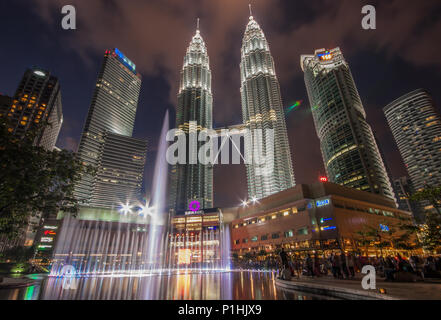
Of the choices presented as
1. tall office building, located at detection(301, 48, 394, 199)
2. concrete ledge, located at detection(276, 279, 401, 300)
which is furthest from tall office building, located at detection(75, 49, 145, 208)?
concrete ledge, located at detection(276, 279, 401, 300)

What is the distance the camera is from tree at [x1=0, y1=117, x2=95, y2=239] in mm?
10672

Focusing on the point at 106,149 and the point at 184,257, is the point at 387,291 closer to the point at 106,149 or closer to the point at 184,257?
the point at 184,257

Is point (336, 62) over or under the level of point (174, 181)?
over

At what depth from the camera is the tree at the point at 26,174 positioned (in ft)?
35.0

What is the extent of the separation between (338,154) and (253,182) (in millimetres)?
57141

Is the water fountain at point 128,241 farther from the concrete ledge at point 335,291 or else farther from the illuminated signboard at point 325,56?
the illuminated signboard at point 325,56

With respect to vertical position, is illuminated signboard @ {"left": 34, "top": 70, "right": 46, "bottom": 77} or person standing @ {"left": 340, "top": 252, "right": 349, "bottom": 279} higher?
illuminated signboard @ {"left": 34, "top": 70, "right": 46, "bottom": 77}

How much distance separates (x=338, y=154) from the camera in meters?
124

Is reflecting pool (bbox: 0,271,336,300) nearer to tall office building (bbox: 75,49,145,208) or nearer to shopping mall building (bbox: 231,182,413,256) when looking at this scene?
shopping mall building (bbox: 231,182,413,256)

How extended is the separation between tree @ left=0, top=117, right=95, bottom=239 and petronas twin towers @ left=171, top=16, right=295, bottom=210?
401 feet

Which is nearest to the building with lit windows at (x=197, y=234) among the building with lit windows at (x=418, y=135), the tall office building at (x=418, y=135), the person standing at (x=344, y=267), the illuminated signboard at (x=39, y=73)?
the person standing at (x=344, y=267)
